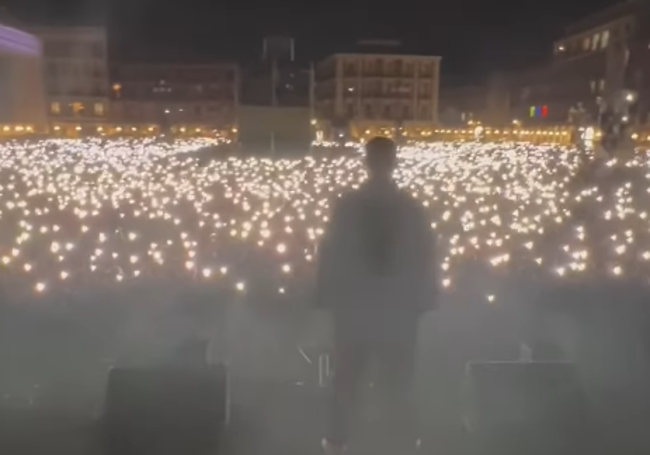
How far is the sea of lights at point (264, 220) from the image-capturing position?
10.8 meters

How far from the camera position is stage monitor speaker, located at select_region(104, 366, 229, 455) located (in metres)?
5.26

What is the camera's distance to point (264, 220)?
15.1 m

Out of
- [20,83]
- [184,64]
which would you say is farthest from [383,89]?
[20,83]

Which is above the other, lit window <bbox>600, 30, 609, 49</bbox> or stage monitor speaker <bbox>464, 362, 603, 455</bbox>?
lit window <bbox>600, 30, 609, 49</bbox>

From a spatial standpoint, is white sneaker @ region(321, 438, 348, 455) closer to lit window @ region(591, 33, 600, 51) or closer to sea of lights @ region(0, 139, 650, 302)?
sea of lights @ region(0, 139, 650, 302)

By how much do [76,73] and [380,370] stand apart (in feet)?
189

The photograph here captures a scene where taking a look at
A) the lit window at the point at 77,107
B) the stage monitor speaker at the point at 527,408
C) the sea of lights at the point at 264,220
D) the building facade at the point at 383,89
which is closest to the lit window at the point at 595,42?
the building facade at the point at 383,89

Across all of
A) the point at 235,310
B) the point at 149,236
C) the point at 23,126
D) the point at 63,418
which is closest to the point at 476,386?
the point at 63,418

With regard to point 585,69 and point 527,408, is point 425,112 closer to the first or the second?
point 585,69

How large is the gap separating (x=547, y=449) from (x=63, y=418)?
9.28 ft

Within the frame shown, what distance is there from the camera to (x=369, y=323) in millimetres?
4832

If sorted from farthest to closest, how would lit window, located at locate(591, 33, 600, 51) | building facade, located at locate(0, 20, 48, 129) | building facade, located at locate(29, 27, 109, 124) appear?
1. building facade, located at locate(29, 27, 109, 124)
2. lit window, located at locate(591, 33, 600, 51)
3. building facade, located at locate(0, 20, 48, 129)

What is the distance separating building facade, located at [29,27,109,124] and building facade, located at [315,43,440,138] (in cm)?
1521

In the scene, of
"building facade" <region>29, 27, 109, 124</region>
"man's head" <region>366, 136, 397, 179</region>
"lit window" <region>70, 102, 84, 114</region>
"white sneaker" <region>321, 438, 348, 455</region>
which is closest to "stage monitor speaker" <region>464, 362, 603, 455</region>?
"white sneaker" <region>321, 438, 348, 455</region>
